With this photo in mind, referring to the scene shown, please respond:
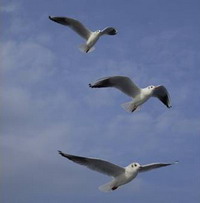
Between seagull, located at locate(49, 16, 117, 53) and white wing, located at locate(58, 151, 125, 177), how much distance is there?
658 centimetres

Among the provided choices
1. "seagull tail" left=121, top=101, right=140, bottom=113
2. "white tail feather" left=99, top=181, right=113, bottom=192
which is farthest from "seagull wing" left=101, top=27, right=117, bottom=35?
"white tail feather" left=99, top=181, right=113, bottom=192

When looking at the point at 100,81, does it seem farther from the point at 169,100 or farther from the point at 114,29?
the point at 114,29

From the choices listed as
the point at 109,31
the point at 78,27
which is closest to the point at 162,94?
the point at 109,31

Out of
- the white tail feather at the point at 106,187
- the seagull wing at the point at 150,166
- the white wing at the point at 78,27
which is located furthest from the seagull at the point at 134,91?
the white wing at the point at 78,27

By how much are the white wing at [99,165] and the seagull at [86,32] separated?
259 inches

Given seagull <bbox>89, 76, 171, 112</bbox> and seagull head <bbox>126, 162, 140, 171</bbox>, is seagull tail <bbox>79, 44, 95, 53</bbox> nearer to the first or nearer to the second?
seagull <bbox>89, 76, 171, 112</bbox>

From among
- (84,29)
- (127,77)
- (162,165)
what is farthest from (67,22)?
(162,165)

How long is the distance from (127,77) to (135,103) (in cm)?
73

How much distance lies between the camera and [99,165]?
578 inches

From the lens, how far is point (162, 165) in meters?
15.7

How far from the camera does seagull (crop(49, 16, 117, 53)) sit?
21005mm

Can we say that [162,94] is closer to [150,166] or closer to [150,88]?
[150,88]

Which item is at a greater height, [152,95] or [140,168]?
[152,95]

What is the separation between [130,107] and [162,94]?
1.18 meters
